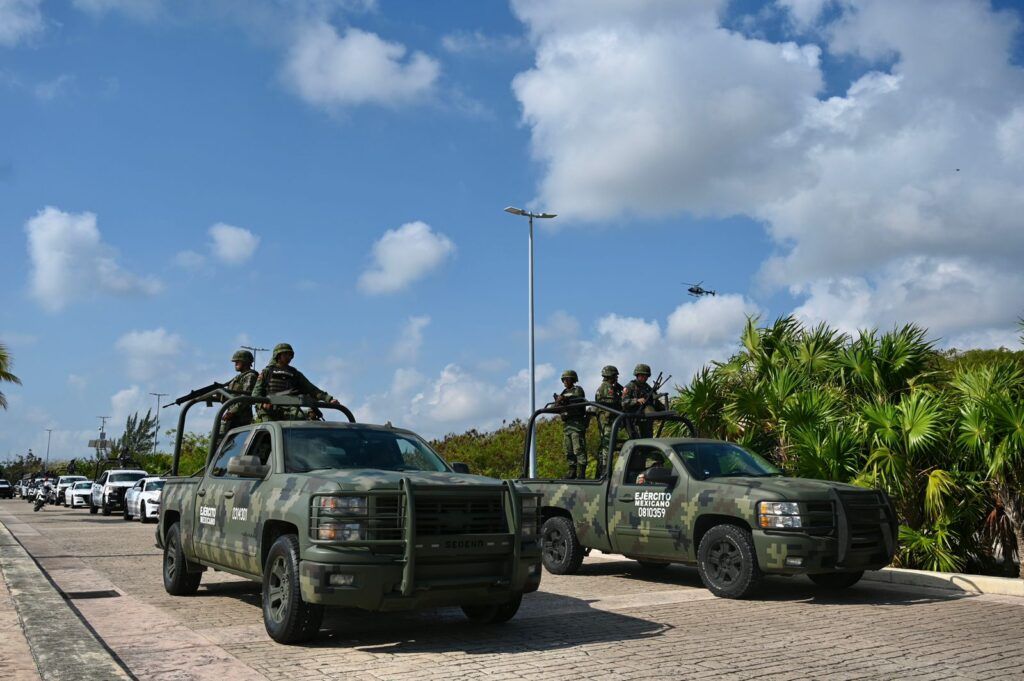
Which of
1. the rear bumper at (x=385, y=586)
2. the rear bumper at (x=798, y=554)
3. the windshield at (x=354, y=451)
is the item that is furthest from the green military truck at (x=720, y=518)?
the rear bumper at (x=385, y=586)

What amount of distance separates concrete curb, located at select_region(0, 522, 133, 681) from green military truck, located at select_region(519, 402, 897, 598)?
582cm

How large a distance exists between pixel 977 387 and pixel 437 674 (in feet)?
27.8

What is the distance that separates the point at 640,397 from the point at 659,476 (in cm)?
429

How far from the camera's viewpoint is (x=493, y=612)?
26.8ft

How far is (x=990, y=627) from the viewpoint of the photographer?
27.2 ft

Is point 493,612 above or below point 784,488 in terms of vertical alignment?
below

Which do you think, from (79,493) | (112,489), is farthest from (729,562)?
(79,493)

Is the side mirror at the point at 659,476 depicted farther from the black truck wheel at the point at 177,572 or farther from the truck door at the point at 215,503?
the black truck wheel at the point at 177,572

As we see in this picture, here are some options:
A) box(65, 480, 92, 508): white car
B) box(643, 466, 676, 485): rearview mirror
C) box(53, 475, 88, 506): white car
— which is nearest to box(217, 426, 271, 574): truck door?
box(643, 466, 676, 485): rearview mirror

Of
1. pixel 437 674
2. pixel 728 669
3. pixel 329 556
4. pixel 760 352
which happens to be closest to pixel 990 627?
pixel 728 669

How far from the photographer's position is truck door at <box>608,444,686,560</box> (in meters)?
10.6

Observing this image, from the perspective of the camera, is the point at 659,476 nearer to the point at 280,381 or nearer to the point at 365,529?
the point at 365,529

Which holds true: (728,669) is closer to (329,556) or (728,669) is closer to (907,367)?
(329,556)

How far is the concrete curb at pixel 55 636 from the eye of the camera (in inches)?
253
